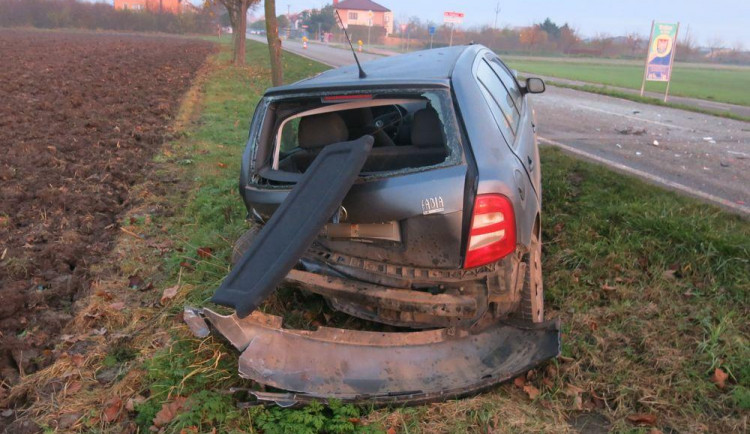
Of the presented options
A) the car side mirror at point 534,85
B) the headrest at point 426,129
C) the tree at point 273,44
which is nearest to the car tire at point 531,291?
the headrest at point 426,129

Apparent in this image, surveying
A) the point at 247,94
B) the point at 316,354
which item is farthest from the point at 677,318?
the point at 247,94

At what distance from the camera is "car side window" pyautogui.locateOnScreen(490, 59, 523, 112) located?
197 inches

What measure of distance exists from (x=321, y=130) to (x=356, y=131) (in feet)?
1.44

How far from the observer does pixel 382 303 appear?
316 centimetres

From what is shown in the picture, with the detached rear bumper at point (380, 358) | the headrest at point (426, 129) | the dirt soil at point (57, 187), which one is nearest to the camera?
the detached rear bumper at point (380, 358)

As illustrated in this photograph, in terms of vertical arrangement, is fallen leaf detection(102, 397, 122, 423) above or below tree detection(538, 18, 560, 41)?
below

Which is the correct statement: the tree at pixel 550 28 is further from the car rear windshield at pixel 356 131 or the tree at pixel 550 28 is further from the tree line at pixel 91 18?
the car rear windshield at pixel 356 131

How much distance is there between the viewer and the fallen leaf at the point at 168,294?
443 centimetres

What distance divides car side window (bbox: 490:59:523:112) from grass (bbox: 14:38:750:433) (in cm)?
111

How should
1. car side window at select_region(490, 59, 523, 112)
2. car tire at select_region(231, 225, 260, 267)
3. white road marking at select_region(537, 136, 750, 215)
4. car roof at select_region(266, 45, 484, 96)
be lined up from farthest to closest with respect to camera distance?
1. white road marking at select_region(537, 136, 750, 215)
2. car side window at select_region(490, 59, 523, 112)
3. car tire at select_region(231, 225, 260, 267)
4. car roof at select_region(266, 45, 484, 96)

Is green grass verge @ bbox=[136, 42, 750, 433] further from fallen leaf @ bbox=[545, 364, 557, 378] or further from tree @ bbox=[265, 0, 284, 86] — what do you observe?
tree @ bbox=[265, 0, 284, 86]

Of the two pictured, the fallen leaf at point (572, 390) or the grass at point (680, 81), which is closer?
the fallen leaf at point (572, 390)

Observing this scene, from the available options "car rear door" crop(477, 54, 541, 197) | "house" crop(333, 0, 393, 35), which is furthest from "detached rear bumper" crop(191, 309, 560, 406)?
"house" crop(333, 0, 393, 35)

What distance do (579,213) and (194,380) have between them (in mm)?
3675
